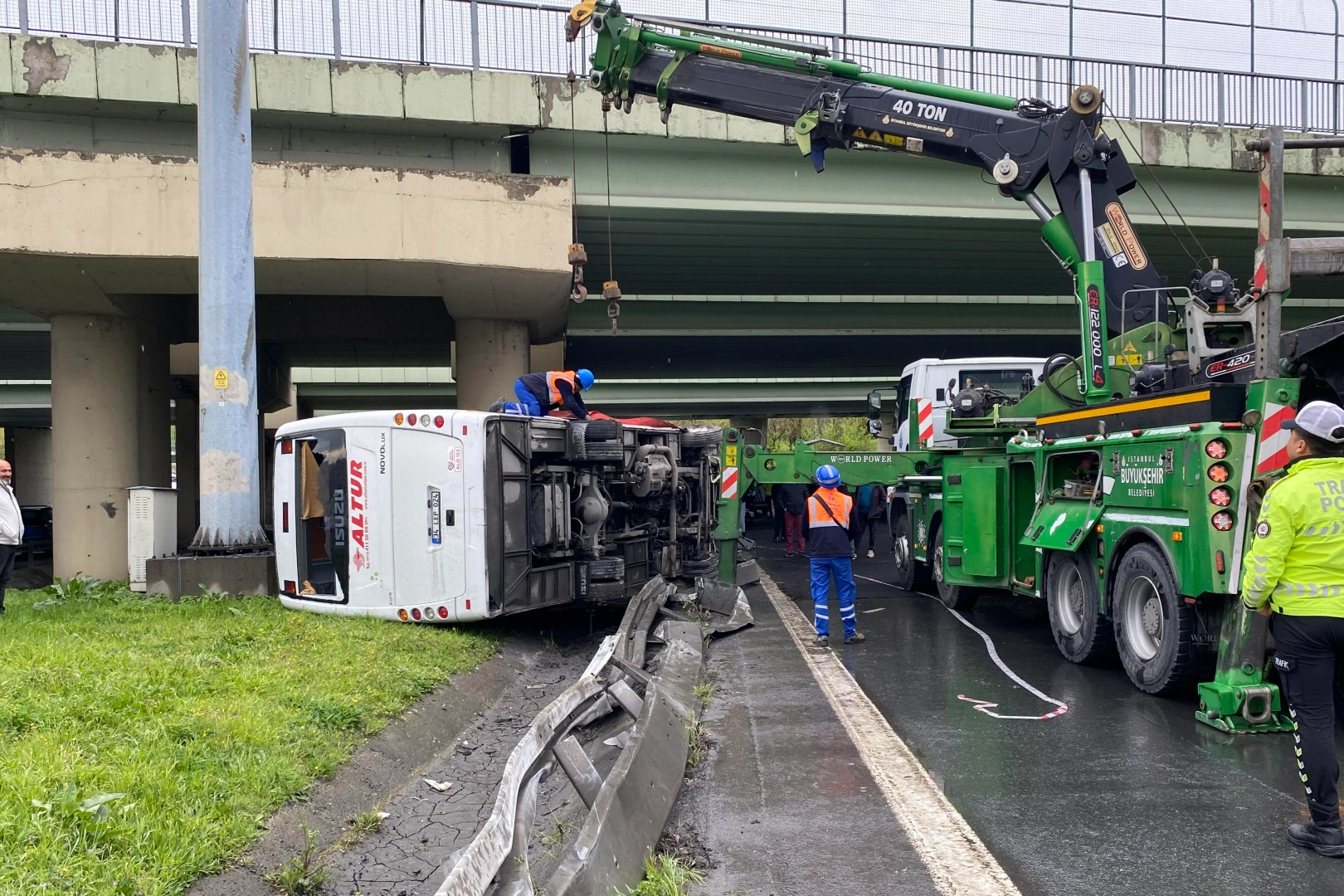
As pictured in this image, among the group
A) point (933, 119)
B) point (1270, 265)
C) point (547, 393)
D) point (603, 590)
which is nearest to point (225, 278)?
point (547, 393)

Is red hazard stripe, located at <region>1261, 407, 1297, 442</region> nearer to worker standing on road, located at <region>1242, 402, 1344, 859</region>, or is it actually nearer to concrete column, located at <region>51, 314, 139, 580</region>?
worker standing on road, located at <region>1242, 402, 1344, 859</region>

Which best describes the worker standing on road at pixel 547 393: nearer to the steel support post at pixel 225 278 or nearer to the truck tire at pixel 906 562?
the steel support post at pixel 225 278

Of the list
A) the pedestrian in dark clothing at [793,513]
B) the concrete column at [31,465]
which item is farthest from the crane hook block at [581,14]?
the concrete column at [31,465]

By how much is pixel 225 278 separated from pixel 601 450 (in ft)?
14.8

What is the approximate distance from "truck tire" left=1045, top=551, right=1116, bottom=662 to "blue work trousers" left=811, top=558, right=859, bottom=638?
1.77m

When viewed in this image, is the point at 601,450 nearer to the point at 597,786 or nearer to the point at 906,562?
the point at 597,786

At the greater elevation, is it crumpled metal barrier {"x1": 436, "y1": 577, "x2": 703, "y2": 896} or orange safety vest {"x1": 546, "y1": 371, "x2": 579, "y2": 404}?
orange safety vest {"x1": 546, "y1": 371, "x2": 579, "y2": 404}

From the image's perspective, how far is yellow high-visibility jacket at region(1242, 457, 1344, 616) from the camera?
4.39 metres

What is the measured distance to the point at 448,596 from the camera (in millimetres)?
8492

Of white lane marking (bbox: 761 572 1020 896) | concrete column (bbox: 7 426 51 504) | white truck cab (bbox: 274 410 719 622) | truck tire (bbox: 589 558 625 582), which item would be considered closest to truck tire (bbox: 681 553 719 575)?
white truck cab (bbox: 274 410 719 622)

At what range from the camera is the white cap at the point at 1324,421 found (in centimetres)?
446

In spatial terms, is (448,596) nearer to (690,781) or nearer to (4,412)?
(690,781)

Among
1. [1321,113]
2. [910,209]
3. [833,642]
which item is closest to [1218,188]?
[1321,113]

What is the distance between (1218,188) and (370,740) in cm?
1750
